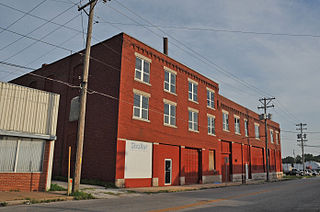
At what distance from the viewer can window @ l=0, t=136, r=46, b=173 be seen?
14008 millimetres

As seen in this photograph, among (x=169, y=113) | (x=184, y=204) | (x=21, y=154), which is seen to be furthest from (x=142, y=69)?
(x=184, y=204)

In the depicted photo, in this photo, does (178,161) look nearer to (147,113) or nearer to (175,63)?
(147,113)

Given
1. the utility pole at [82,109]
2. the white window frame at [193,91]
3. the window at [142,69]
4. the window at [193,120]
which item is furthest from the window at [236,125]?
the utility pole at [82,109]

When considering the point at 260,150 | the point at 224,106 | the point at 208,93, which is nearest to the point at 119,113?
the point at 208,93

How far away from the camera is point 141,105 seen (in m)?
22.6

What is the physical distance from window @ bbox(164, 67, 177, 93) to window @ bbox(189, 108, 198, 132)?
3.48 metres

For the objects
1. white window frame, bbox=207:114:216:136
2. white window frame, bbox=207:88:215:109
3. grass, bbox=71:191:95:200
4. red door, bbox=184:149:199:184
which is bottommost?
grass, bbox=71:191:95:200

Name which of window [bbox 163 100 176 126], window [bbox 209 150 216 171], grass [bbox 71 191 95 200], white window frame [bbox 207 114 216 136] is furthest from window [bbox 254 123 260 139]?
grass [bbox 71 191 95 200]

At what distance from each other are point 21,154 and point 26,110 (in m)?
2.37

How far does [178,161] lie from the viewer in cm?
2600

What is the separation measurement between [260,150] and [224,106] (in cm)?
1504

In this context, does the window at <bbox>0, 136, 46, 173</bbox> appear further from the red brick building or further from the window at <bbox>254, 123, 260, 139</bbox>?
the window at <bbox>254, 123, 260, 139</bbox>

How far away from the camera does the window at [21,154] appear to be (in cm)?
1401

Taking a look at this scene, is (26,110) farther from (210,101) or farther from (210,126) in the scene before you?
(210,101)
